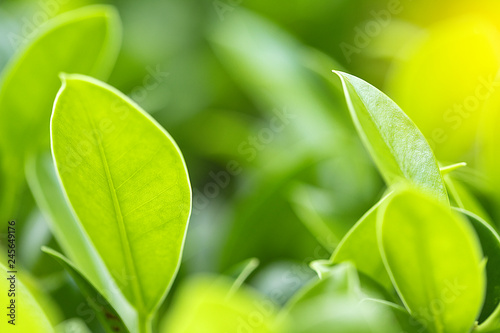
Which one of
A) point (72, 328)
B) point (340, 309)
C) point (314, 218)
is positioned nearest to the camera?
point (340, 309)

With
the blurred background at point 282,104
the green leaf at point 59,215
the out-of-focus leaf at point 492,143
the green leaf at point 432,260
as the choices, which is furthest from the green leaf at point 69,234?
the out-of-focus leaf at point 492,143

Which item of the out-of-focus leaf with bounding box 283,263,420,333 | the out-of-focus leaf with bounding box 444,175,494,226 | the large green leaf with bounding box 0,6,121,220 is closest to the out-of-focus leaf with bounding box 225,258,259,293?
the out-of-focus leaf with bounding box 283,263,420,333

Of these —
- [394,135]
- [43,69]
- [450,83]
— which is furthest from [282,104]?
[394,135]

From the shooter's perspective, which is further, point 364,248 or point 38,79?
point 38,79

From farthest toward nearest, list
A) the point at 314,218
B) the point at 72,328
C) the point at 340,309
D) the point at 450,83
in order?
1. the point at 450,83
2. the point at 314,218
3. the point at 72,328
4. the point at 340,309

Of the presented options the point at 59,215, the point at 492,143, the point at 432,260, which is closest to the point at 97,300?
the point at 59,215

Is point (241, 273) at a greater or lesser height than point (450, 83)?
lesser

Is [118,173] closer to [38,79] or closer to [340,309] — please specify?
[340,309]

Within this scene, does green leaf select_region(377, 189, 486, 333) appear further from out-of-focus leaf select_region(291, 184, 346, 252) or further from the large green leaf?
the large green leaf
